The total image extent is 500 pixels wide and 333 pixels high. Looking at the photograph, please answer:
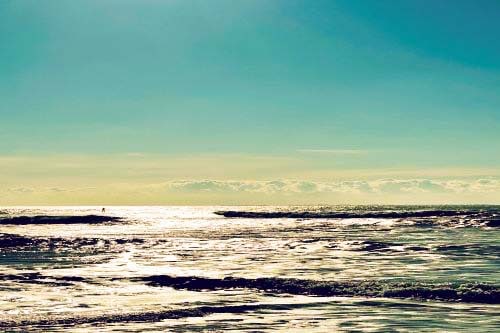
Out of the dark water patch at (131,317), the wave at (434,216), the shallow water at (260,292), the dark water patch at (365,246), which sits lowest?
the dark water patch at (131,317)

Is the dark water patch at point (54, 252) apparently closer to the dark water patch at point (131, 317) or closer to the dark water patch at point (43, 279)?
the dark water patch at point (43, 279)

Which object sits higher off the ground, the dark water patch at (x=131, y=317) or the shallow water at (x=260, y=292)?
the shallow water at (x=260, y=292)

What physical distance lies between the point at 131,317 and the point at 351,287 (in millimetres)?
10154

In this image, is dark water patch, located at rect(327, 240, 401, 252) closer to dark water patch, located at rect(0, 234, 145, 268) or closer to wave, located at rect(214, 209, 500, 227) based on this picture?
dark water patch, located at rect(0, 234, 145, 268)

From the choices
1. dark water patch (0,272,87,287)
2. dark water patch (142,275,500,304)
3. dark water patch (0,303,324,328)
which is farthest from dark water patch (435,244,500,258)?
dark water patch (0,272,87,287)

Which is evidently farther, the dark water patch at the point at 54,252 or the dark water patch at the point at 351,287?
the dark water patch at the point at 54,252

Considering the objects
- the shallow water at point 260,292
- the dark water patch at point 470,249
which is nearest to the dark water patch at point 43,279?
the shallow water at point 260,292

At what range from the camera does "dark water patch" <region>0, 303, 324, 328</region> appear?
19891 mm

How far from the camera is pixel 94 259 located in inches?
1704

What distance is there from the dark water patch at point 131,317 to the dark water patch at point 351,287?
4.13 metres

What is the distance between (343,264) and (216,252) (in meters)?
12.9

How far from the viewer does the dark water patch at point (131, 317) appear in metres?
19.9

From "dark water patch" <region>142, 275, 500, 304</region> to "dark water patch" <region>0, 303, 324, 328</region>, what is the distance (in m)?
4.13

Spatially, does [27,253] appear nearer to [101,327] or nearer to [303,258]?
[303,258]
